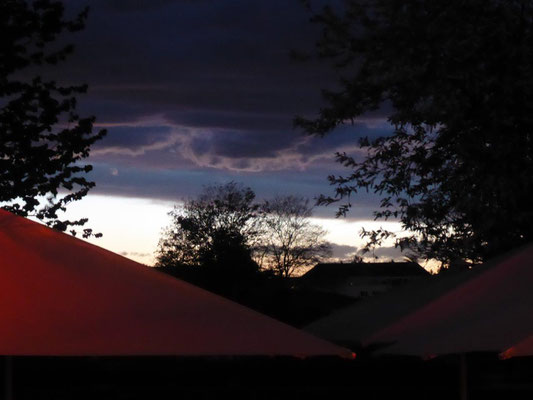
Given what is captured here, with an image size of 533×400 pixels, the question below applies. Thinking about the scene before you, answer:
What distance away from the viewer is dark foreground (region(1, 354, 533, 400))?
11672mm

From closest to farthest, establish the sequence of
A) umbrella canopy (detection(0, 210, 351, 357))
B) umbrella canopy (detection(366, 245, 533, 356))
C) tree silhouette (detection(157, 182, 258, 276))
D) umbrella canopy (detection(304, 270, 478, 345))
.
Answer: umbrella canopy (detection(0, 210, 351, 357)) → umbrella canopy (detection(366, 245, 533, 356)) → umbrella canopy (detection(304, 270, 478, 345)) → tree silhouette (detection(157, 182, 258, 276))

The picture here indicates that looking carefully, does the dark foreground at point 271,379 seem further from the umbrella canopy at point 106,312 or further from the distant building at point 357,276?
the distant building at point 357,276

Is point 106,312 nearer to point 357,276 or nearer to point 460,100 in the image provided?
point 460,100

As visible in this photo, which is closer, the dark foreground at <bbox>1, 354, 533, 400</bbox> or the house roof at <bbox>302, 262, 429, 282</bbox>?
the dark foreground at <bbox>1, 354, 533, 400</bbox>

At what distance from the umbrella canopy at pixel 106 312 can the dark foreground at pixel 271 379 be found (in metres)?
6.22

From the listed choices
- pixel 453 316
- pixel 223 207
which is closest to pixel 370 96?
pixel 453 316

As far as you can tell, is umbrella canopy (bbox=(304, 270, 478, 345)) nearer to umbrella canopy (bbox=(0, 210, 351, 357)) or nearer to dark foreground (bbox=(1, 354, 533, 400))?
dark foreground (bbox=(1, 354, 533, 400))

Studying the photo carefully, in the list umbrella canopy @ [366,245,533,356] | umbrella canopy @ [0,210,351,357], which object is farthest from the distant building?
umbrella canopy @ [0,210,351,357]

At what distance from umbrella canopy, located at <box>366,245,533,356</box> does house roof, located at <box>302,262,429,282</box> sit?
232ft

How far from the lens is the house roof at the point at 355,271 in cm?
7919

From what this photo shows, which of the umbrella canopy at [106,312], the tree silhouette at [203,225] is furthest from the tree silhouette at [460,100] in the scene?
the tree silhouette at [203,225]

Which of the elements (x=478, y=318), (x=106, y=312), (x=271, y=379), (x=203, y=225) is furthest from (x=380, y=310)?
(x=203, y=225)

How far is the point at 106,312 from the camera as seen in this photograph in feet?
17.2

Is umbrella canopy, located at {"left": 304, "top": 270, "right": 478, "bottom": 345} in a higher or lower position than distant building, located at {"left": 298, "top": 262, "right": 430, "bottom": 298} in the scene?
lower
